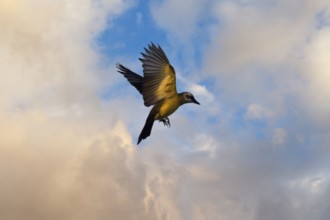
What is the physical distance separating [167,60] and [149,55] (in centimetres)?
115

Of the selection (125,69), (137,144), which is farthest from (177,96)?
(125,69)

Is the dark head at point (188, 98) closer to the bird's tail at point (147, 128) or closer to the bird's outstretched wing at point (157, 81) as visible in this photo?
the bird's outstretched wing at point (157, 81)

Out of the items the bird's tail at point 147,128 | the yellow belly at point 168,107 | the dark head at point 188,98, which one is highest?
the dark head at point 188,98

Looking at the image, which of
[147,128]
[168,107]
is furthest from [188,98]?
[147,128]

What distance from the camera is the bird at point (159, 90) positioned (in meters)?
34.6

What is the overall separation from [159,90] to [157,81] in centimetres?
A: 58

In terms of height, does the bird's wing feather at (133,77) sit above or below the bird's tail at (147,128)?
above

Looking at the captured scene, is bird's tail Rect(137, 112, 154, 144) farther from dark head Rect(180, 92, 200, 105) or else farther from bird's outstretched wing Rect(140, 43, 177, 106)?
dark head Rect(180, 92, 200, 105)

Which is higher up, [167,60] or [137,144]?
[167,60]

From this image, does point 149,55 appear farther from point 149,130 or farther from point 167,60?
point 149,130

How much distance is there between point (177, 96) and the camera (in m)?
35.4

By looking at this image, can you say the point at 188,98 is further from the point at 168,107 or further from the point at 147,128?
the point at 147,128

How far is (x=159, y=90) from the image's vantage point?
35.8 m

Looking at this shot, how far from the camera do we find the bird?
34.6 m
